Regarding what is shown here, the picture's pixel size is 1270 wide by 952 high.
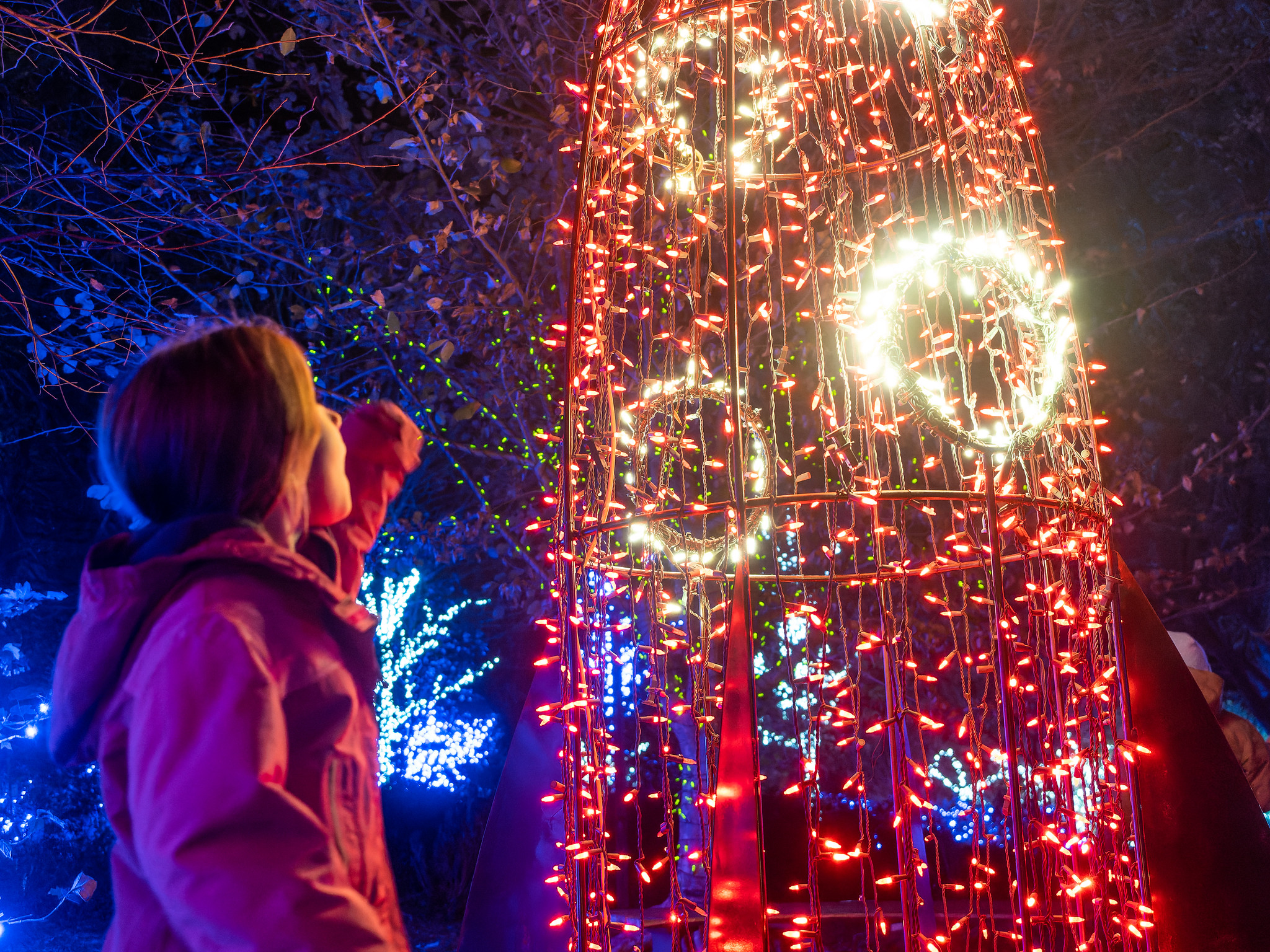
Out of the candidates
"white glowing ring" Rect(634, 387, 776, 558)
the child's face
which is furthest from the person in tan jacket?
the child's face

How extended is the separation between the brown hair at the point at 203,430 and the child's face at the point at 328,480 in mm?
95

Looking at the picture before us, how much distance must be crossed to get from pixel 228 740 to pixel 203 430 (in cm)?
32

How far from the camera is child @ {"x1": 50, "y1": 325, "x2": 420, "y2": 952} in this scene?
0.74 m

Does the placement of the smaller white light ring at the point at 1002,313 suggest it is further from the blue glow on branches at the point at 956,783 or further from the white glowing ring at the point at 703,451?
the blue glow on branches at the point at 956,783

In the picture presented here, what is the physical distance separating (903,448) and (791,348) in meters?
0.89

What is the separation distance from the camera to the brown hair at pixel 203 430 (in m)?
0.90

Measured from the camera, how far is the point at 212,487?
2.96 feet

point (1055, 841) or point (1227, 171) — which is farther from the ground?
point (1227, 171)

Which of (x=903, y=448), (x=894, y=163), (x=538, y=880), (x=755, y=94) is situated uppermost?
(x=903, y=448)

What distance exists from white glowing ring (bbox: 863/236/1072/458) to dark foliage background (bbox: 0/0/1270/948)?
6.83 feet

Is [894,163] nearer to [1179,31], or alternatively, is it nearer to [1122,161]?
[1179,31]

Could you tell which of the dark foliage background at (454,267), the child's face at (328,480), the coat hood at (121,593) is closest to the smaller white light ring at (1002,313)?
the child's face at (328,480)

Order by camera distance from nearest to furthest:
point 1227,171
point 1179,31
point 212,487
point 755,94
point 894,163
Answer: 1. point 212,487
2. point 894,163
3. point 755,94
4. point 1179,31
5. point 1227,171

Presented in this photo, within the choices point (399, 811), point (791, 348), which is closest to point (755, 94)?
point (791, 348)
